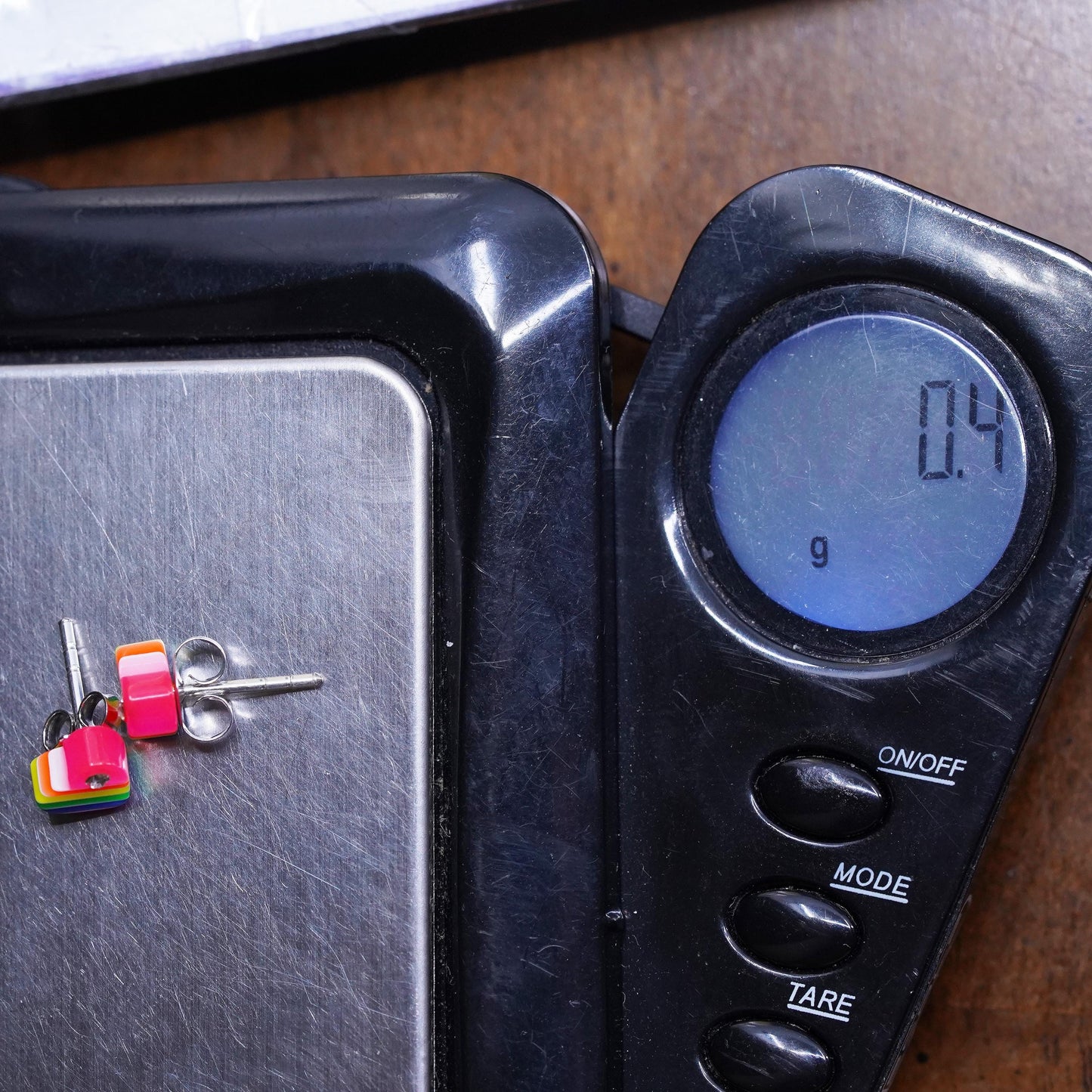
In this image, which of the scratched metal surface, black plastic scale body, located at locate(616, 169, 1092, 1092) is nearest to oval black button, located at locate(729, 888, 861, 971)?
black plastic scale body, located at locate(616, 169, 1092, 1092)

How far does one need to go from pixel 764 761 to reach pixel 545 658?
0.28ft

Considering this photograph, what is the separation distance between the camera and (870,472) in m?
0.37

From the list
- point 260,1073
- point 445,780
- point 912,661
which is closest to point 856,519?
point 912,661

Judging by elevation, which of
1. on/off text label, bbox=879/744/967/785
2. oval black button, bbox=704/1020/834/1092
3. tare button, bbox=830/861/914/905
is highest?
on/off text label, bbox=879/744/967/785

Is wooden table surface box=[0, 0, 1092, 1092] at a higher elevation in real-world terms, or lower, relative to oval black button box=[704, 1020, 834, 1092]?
higher

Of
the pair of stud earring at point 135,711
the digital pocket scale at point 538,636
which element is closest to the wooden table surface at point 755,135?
the digital pocket scale at point 538,636

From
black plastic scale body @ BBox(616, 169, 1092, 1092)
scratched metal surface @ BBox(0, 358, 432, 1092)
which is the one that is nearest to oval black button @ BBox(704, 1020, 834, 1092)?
black plastic scale body @ BBox(616, 169, 1092, 1092)

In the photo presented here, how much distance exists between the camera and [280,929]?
1.21 ft

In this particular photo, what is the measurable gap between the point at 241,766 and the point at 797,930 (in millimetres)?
203

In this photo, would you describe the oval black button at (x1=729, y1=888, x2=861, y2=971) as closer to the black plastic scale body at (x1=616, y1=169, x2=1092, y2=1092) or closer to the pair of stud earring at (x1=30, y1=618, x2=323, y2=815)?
the black plastic scale body at (x1=616, y1=169, x2=1092, y2=1092)

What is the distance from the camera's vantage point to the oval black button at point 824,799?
1.18ft

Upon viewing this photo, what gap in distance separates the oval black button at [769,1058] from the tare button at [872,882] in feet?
0.18

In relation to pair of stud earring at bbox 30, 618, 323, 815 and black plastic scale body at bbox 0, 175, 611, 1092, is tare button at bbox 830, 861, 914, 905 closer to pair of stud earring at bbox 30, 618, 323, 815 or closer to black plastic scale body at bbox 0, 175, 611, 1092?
black plastic scale body at bbox 0, 175, 611, 1092

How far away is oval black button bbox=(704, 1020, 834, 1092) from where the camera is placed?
1.19ft
